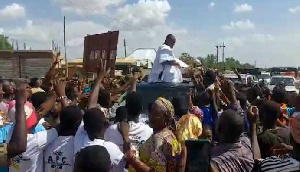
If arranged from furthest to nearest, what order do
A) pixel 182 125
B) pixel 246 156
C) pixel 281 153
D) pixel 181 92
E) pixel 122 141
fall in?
pixel 181 92
pixel 182 125
pixel 122 141
pixel 281 153
pixel 246 156

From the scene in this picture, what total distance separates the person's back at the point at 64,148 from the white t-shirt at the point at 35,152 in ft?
0.16

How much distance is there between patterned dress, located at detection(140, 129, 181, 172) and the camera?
3.70m

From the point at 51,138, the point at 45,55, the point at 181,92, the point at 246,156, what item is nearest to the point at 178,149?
the point at 246,156

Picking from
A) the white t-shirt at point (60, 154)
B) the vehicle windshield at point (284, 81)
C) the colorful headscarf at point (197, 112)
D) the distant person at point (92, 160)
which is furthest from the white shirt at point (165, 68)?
the vehicle windshield at point (284, 81)

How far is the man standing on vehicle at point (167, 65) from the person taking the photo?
8641 mm

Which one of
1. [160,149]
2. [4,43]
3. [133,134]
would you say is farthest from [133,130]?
[4,43]

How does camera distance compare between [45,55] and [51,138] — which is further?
[45,55]

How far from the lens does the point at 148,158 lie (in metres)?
3.78

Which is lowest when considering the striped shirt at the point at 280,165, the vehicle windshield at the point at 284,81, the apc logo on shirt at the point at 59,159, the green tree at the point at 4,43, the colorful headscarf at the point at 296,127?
the vehicle windshield at the point at 284,81

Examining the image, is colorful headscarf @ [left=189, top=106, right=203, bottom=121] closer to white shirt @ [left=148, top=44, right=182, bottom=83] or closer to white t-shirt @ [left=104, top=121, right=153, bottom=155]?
white t-shirt @ [left=104, top=121, right=153, bottom=155]

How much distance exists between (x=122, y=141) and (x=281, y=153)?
145 cm

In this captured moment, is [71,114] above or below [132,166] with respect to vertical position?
above

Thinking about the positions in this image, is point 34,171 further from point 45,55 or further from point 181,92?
point 45,55

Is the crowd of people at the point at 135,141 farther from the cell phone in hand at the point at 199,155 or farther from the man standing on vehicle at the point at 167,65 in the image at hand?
the man standing on vehicle at the point at 167,65
